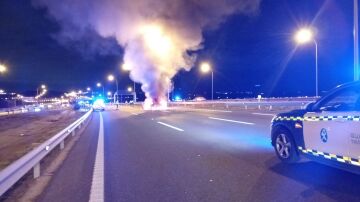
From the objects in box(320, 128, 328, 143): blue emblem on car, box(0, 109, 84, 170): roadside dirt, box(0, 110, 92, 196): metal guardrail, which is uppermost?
box(320, 128, 328, 143): blue emblem on car

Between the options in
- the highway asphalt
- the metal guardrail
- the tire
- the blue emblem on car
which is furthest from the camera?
the tire

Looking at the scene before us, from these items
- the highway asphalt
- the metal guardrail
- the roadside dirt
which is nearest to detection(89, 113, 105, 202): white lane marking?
the highway asphalt

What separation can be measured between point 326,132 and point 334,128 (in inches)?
10.1

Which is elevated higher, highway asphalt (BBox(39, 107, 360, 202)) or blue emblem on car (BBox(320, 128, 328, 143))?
blue emblem on car (BBox(320, 128, 328, 143))

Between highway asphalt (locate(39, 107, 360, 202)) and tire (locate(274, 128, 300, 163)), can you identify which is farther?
tire (locate(274, 128, 300, 163))

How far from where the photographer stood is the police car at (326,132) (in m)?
5.90

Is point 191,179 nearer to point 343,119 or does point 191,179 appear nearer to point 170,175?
point 170,175

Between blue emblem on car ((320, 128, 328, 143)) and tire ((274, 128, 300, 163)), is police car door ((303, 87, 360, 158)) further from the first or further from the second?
tire ((274, 128, 300, 163))

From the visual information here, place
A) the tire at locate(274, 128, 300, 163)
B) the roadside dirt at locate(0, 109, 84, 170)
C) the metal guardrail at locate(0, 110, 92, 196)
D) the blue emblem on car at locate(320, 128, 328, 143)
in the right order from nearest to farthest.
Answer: the metal guardrail at locate(0, 110, 92, 196) < the blue emblem on car at locate(320, 128, 328, 143) < the tire at locate(274, 128, 300, 163) < the roadside dirt at locate(0, 109, 84, 170)

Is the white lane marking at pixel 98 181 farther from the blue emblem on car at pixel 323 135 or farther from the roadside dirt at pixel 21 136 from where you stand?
the blue emblem on car at pixel 323 135

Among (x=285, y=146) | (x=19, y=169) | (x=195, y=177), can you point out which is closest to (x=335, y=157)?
(x=285, y=146)

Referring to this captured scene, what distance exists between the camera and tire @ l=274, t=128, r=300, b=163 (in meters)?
7.76

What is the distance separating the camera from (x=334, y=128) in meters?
6.27

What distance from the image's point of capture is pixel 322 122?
6.61 meters
